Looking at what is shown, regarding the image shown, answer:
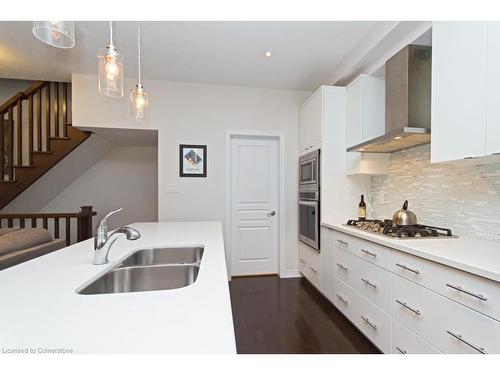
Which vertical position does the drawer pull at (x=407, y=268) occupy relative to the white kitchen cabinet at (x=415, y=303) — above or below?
above

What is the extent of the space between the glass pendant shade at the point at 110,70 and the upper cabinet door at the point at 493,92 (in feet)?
6.68

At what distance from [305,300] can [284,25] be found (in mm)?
2720

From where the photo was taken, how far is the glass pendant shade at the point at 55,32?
1.15 metres

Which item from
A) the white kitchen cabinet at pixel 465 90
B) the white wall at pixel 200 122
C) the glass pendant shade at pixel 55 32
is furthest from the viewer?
the white wall at pixel 200 122

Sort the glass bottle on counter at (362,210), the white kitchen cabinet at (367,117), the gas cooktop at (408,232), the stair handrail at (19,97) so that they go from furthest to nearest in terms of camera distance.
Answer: the stair handrail at (19,97) < the glass bottle on counter at (362,210) < the white kitchen cabinet at (367,117) < the gas cooktop at (408,232)

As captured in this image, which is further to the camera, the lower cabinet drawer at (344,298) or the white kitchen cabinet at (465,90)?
the lower cabinet drawer at (344,298)

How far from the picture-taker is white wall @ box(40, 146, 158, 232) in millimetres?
4344

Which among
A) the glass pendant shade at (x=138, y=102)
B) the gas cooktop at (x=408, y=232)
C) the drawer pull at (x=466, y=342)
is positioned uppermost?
the glass pendant shade at (x=138, y=102)

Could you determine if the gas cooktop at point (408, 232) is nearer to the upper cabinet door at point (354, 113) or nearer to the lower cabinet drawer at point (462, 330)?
the lower cabinet drawer at point (462, 330)

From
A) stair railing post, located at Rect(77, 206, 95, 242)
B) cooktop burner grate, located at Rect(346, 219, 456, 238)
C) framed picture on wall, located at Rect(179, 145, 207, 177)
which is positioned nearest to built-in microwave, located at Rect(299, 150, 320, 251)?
cooktop burner grate, located at Rect(346, 219, 456, 238)

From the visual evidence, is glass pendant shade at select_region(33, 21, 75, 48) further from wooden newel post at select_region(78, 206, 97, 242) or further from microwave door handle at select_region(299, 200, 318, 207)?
wooden newel post at select_region(78, 206, 97, 242)

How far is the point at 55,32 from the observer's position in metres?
1.19

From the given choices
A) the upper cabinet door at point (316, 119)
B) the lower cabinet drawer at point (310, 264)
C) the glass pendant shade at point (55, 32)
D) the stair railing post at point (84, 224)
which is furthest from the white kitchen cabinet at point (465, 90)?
the stair railing post at point (84, 224)
